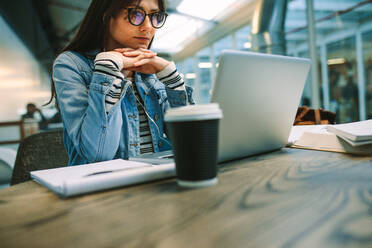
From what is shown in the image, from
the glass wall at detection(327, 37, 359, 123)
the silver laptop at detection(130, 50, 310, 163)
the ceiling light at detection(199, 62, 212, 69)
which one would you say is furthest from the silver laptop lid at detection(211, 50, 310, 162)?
the ceiling light at detection(199, 62, 212, 69)

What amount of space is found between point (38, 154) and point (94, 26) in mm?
624

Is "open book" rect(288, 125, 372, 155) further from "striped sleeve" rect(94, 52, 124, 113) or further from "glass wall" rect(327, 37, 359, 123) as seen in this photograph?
"glass wall" rect(327, 37, 359, 123)

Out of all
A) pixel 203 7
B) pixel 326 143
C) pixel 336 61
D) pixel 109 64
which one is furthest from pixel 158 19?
pixel 203 7

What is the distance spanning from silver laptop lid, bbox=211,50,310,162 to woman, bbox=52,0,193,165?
0.45 meters

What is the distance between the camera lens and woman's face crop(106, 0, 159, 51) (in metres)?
1.20

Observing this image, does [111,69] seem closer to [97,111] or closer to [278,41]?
[97,111]

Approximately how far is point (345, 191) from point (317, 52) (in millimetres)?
4334

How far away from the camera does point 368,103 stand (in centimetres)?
396

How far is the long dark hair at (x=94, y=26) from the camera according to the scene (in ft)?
3.90

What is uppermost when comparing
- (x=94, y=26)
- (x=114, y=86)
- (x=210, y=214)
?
(x=94, y=26)

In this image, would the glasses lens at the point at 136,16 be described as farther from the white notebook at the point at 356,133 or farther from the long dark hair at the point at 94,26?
the white notebook at the point at 356,133

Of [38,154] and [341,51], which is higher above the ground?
[341,51]

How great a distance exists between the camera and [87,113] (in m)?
0.94

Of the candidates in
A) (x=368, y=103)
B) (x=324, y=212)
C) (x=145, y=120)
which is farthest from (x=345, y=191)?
(x=368, y=103)
